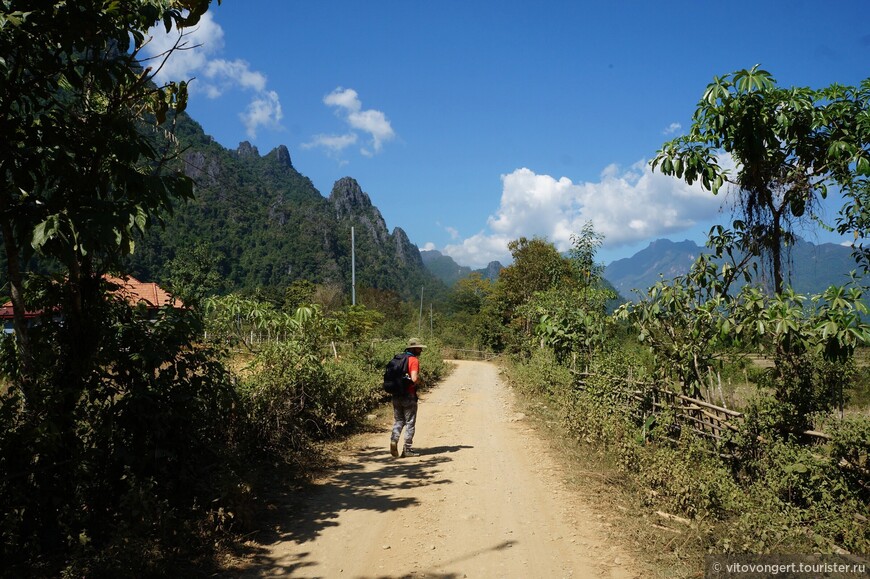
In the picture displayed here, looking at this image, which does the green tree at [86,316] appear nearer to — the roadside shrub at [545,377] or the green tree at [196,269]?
the roadside shrub at [545,377]

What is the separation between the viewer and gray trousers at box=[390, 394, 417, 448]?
292 inches

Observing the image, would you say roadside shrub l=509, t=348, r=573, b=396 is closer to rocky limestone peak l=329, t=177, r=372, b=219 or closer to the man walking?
the man walking

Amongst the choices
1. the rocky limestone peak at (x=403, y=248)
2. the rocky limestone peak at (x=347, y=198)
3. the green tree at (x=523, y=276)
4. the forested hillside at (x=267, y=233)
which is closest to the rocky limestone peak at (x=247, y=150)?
the forested hillside at (x=267, y=233)

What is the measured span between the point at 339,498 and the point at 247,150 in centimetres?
16840

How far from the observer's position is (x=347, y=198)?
153 m

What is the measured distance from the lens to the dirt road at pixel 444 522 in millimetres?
4242

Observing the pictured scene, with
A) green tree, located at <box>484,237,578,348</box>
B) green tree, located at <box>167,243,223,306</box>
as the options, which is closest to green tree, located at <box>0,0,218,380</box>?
green tree, located at <box>484,237,578,348</box>

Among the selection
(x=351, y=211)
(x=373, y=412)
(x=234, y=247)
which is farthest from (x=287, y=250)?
(x=373, y=412)

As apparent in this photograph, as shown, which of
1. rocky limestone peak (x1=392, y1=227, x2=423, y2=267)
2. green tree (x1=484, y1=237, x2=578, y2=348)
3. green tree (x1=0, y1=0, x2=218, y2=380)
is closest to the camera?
green tree (x1=0, y1=0, x2=218, y2=380)

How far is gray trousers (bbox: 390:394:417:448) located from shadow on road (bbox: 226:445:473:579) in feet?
1.13

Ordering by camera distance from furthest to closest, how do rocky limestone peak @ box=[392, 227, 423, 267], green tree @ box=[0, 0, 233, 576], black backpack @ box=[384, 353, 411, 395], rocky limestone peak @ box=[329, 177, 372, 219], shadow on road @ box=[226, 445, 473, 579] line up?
rocky limestone peak @ box=[392, 227, 423, 267]
rocky limestone peak @ box=[329, 177, 372, 219]
black backpack @ box=[384, 353, 411, 395]
shadow on road @ box=[226, 445, 473, 579]
green tree @ box=[0, 0, 233, 576]

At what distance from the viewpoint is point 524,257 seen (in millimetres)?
31828

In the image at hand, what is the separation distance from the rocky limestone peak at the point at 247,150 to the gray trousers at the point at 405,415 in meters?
165

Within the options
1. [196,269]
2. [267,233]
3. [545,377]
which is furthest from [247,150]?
[545,377]
